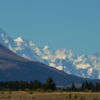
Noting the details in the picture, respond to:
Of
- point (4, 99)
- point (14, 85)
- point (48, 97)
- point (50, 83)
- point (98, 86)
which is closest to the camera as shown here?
point (4, 99)

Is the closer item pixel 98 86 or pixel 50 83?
pixel 50 83

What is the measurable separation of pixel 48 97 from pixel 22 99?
6271 mm

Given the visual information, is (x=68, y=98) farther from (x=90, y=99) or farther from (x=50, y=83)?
(x=50, y=83)

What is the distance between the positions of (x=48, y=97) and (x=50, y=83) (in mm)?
30002

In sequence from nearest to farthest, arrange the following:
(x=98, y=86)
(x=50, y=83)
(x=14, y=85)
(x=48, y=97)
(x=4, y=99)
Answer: (x=4, y=99)
(x=48, y=97)
(x=50, y=83)
(x=98, y=86)
(x=14, y=85)

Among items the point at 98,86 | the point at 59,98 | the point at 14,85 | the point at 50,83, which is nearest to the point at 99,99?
the point at 59,98

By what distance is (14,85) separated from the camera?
187 m

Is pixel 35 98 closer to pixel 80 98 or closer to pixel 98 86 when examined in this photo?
pixel 80 98

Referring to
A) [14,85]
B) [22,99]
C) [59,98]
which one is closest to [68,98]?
[59,98]

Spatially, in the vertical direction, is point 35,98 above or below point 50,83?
below

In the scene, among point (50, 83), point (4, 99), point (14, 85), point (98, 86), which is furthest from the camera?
point (14, 85)

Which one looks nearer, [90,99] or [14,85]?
[90,99]

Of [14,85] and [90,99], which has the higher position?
[14,85]

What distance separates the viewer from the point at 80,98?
65.9 meters
